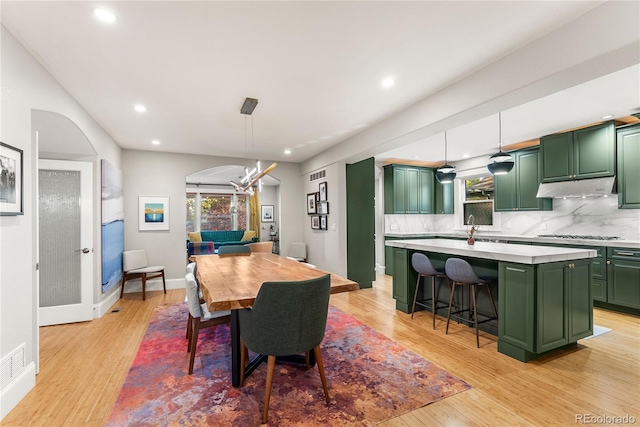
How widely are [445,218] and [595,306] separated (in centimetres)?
330

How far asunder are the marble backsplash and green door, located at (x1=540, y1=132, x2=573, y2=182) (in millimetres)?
591

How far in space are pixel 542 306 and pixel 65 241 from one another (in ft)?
17.5

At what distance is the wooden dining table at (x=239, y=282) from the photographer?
6.33 ft

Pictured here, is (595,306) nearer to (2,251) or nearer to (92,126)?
(2,251)

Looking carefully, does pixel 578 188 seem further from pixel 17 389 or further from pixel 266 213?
pixel 266 213

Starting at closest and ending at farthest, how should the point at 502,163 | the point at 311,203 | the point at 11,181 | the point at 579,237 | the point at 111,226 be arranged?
the point at 11,181 → the point at 502,163 → the point at 111,226 → the point at 579,237 → the point at 311,203

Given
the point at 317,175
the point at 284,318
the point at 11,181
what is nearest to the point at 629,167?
the point at 317,175

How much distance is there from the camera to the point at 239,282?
2.38 meters

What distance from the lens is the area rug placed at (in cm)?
192

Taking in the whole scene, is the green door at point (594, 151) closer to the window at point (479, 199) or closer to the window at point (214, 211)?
the window at point (479, 199)

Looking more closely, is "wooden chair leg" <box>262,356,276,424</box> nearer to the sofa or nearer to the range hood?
the range hood

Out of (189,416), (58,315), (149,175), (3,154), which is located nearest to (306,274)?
(189,416)

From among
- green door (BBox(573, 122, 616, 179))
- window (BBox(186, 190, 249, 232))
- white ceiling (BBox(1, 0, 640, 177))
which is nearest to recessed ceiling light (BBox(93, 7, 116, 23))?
white ceiling (BBox(1, 0, 640, 177))

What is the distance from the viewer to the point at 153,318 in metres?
3.92
